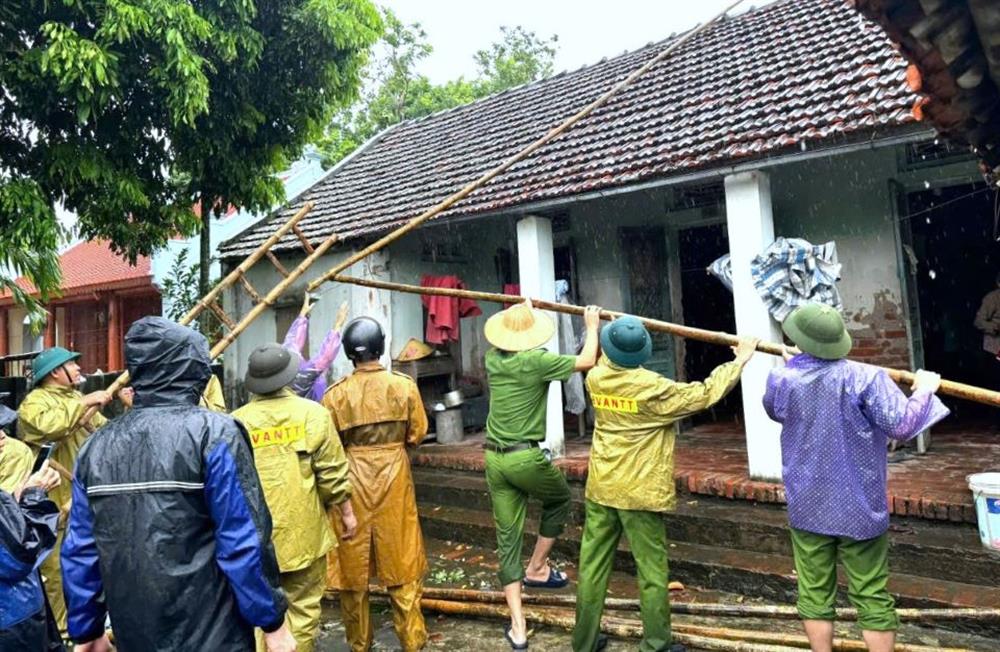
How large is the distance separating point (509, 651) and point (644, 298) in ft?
17.2

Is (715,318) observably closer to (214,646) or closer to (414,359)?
(414,359)

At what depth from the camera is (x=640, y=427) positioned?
4.02 m

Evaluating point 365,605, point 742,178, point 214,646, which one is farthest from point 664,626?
point 742,178

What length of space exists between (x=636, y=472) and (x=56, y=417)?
3.81 meters

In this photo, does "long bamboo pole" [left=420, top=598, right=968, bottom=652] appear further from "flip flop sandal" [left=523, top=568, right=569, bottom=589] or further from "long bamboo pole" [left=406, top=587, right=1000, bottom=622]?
"flip flop sandal" [left=523, top=568, right=569, bottom=589]

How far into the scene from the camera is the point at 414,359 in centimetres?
939

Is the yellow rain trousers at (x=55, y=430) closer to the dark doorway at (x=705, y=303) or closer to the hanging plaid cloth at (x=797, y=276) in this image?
the hanging plaid cloth at (x=797, y=276)

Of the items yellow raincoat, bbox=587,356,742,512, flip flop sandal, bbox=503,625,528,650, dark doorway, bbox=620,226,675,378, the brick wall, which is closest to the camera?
yellow raincoat, bbox=587,356,742,512

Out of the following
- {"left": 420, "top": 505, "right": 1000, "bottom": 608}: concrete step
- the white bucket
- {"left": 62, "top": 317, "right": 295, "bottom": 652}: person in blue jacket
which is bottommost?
{"left": 420, "top": 505, "right": 1000, "bottom": 608}: concrete step

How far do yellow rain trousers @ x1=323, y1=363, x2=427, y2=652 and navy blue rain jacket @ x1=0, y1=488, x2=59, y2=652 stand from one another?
1.64 m

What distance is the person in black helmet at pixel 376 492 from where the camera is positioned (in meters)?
4.20

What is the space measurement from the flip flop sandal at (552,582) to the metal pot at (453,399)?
4.03 m

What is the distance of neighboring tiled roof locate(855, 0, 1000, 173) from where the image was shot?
172cm

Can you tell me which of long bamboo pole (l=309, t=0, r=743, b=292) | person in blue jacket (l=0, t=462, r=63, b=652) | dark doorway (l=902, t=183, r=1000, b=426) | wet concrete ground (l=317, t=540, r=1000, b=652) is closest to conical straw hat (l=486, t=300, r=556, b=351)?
long bamboo pole (l=309, t=0, r=743, b=292)
